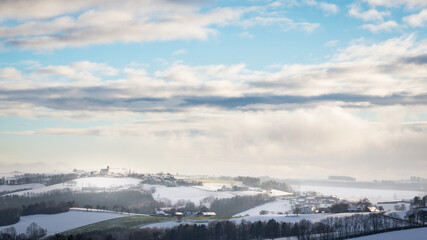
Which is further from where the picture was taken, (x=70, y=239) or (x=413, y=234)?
(x=413, y=234)

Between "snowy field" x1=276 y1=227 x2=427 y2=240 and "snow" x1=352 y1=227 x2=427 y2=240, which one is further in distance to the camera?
"snow" x1=352 y1=227 x2=427 y2=240

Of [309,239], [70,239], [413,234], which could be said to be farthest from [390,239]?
[70,239]

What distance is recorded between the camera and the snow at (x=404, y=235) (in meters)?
179

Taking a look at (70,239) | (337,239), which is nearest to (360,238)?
(337,239)

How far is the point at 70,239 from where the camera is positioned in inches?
6816

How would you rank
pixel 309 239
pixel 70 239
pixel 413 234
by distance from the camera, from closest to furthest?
pixel 70 239, pixel 413 234, pixel 309 239

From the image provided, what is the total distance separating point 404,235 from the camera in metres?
185

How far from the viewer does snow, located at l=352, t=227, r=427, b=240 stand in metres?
179

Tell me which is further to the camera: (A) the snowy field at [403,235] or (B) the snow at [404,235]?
(B) the snow at [404,235]

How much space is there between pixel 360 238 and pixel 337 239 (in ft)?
29.0

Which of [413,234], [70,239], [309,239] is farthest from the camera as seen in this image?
[309,239]

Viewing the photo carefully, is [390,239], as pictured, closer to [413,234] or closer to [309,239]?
[413,234]

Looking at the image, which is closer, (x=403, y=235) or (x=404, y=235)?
(x=404, y=235)

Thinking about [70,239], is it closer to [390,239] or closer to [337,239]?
[337,239]
